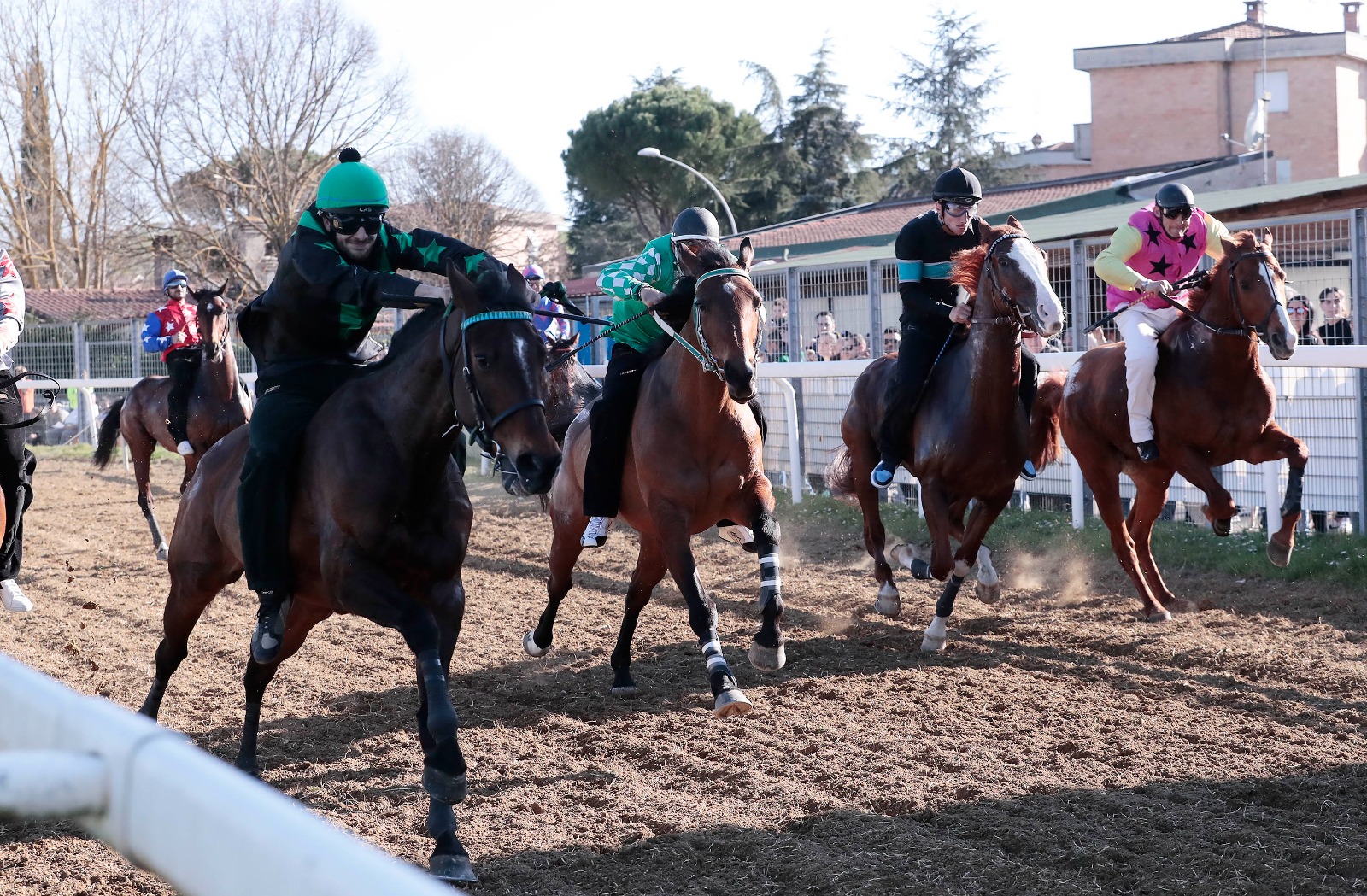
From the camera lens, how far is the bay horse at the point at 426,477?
4.17 meters

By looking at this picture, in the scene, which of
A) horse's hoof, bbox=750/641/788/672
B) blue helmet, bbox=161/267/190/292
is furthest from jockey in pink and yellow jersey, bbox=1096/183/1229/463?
blue helmet, bbox=161/267/190/292

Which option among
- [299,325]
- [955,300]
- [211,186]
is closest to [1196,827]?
[299,325]

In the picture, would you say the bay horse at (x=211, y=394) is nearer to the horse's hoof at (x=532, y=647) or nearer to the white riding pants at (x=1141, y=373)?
the horse's hoof at (x=532, y=647)

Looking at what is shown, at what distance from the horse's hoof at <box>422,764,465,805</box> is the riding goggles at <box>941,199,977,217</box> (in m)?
5.14

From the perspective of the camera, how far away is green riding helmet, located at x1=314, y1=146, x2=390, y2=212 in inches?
187

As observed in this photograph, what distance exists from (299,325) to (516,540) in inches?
304

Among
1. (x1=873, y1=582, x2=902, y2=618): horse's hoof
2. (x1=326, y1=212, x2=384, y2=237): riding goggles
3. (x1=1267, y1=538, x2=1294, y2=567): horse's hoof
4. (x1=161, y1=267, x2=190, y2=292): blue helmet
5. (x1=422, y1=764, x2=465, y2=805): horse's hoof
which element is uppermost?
(x1=161, y1=267, x2=190, y2=292): blue helmet

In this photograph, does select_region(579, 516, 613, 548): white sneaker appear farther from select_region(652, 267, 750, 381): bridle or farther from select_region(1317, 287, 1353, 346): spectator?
select_region(1317, 287, 1353, 346): spectator

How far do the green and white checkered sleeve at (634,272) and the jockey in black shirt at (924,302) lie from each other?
1.89 meters

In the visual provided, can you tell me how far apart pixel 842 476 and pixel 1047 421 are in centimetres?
152

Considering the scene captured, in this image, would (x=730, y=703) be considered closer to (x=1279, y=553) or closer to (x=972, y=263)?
(x=972, y=263)

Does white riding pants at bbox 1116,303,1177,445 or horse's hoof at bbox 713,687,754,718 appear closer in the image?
horse's hoof at bbox 713,687,754,718

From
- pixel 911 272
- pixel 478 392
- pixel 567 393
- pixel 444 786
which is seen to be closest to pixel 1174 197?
pixel 911 272

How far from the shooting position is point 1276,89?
52.5m
